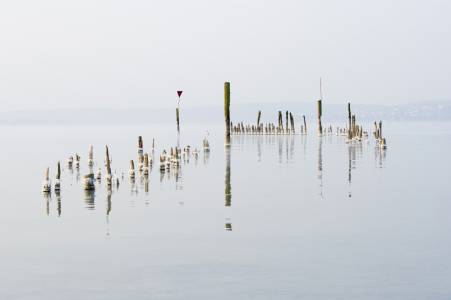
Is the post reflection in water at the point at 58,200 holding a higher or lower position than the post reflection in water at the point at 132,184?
lower

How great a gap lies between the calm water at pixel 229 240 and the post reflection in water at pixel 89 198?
3 cm

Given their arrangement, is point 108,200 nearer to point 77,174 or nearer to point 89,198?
point 89,198

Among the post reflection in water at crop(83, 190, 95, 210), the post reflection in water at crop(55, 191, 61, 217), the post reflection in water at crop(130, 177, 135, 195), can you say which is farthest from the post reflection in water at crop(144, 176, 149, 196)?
the post reflection in water at crop(55, 191, 61, 217)

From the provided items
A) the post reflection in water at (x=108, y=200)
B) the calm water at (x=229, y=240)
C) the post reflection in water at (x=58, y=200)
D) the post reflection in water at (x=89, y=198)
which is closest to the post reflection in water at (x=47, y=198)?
the calm water at (x=229, y=240)

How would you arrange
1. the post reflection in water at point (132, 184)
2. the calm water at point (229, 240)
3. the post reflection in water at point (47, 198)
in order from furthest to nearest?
the post reflection in water at point (132, 184)
the post reflection in water at point (47, 198)
the calm water at point (229, 240)

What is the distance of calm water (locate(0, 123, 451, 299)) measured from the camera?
383 inches

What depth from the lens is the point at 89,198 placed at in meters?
19.7

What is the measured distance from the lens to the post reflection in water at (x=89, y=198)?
707 inches

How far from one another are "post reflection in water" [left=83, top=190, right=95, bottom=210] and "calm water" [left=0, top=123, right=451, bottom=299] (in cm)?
3

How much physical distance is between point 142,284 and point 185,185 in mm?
13656

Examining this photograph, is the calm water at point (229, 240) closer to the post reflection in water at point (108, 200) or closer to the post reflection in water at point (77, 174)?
the post reflection in water at point (108, 200)

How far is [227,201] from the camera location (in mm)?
19016

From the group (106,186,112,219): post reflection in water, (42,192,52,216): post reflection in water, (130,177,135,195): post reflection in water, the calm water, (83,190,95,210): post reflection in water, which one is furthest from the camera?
(130,177,135,195): post reflection in water

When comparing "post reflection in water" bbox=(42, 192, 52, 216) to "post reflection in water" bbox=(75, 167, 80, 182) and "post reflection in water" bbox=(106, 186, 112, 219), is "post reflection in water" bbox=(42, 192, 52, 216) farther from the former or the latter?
"post reflection in water" bbox=(75, 167, 80, 182)
